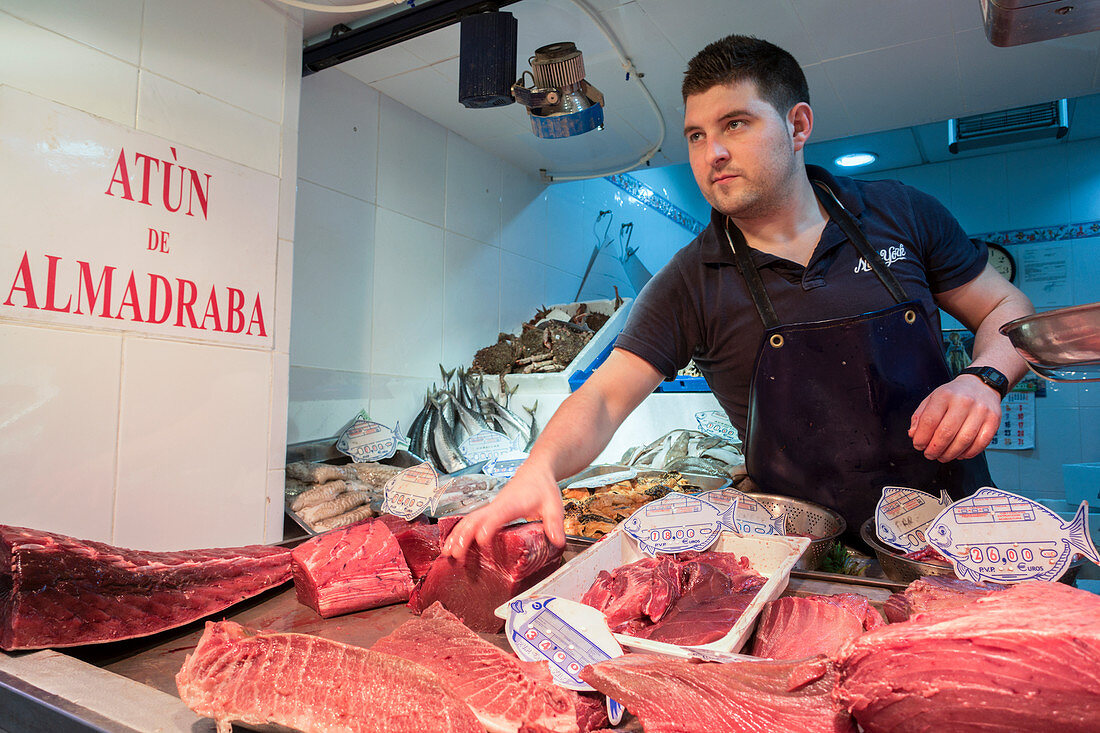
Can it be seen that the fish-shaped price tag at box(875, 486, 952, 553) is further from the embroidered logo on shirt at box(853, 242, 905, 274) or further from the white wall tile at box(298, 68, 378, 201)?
the white wall tile at box(298, 68, 378, 201)

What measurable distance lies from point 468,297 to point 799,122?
138 inches

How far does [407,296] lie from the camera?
5.04m

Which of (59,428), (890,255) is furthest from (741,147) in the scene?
(59,428)

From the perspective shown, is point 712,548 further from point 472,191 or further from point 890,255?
point 472,191

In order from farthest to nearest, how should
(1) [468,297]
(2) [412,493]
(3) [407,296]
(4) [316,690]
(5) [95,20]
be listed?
(1) [468,297] → (3) [407,296] → (5) [95,20] → (2) [412,493] → (4) [316,690]

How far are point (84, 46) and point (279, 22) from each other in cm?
110

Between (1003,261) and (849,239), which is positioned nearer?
(849,239)

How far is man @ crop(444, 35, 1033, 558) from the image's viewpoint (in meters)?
2.27

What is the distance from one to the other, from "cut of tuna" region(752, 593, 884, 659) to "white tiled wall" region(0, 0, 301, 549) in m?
2.60

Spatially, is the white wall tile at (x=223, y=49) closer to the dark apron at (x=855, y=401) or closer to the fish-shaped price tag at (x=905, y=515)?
the dark apron at (x=855, y=401)

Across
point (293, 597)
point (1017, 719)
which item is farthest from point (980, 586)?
point (293, 597)

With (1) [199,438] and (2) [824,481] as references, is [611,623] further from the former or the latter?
(1) [199,438]

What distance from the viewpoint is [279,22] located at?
3514 mm

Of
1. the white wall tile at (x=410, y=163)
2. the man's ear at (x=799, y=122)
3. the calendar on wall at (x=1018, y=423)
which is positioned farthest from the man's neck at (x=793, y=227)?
the calendar on wall at (x=1018, y=423)
